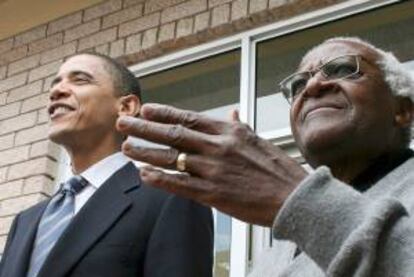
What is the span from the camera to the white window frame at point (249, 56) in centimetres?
281

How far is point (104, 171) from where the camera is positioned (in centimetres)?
210

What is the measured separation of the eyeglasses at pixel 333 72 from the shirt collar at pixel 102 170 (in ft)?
1.92

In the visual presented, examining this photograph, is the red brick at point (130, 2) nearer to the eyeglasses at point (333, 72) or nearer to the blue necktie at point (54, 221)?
the blue necktie at point (54, 221)

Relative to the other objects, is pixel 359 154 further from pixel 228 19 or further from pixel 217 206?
pixel 228 19

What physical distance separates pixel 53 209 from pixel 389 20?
1608 mm

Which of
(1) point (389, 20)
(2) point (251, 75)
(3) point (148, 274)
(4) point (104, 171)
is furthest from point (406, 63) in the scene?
(3) point (148, 274)

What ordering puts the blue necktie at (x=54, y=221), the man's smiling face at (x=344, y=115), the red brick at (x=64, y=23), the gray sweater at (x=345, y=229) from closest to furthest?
the gray sweater at (x=345, y=229)
the man's smiling face at (x=344, y=115)
the blue necktie at (x=54, y=221)
the red brick at (x=64, y=23)

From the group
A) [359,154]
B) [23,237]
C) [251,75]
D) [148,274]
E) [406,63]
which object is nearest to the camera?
[359,154]

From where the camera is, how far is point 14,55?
13.5ft

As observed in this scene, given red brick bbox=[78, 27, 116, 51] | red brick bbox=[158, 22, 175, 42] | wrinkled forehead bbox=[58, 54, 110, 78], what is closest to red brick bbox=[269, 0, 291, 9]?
red brick bbox=[158, 22, 175, 42]

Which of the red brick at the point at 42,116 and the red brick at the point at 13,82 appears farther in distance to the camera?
the red brick at the point at 13,82

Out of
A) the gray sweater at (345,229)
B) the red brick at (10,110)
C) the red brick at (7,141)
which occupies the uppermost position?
the red brick at (10,110)

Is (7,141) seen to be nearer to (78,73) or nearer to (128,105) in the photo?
(78,73)

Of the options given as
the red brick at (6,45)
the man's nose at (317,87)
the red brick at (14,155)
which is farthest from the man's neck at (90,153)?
the red brick at (6,45)
